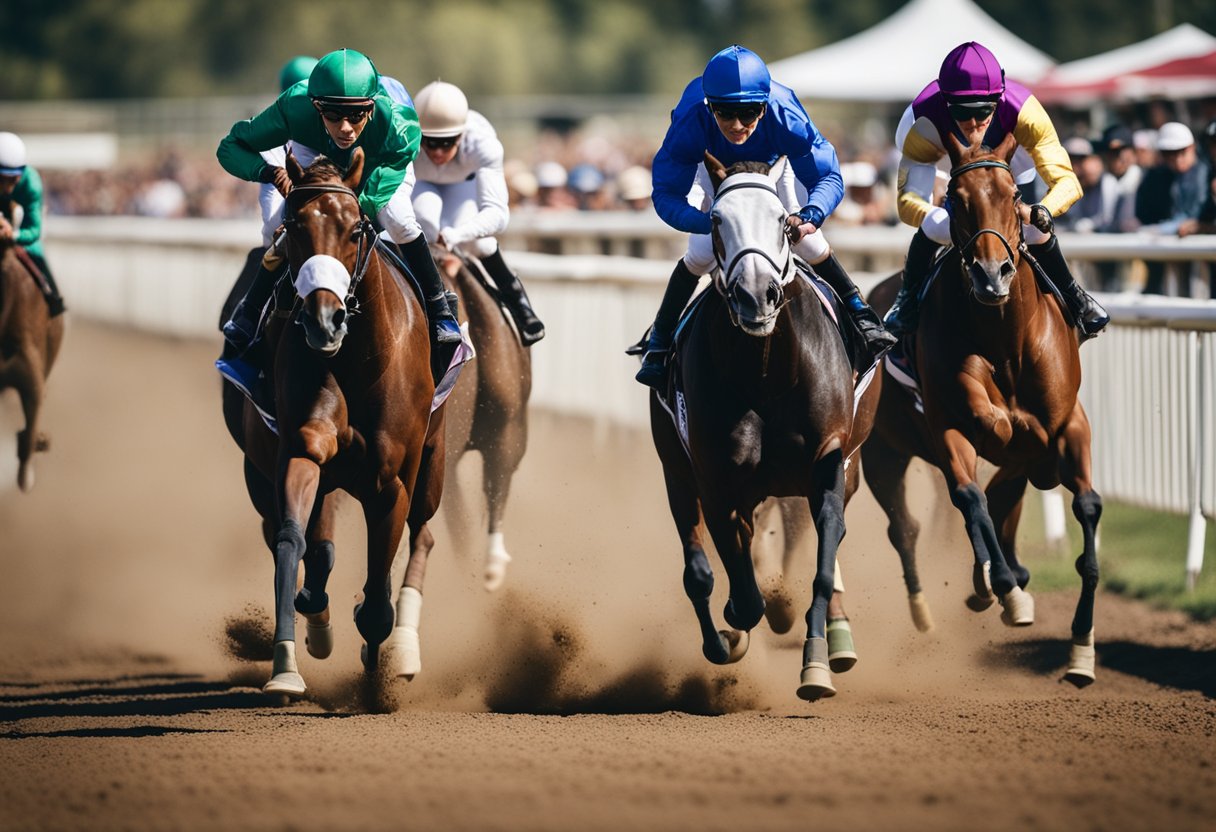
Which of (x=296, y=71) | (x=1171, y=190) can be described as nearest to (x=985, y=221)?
(x=296, y=71)

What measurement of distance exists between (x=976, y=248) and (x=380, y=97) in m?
2.35

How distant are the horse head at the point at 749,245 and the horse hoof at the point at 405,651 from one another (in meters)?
2.07

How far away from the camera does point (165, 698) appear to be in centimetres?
828

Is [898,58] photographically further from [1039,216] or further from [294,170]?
[294,170]

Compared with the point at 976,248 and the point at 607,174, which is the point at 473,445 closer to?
the point at 976,248

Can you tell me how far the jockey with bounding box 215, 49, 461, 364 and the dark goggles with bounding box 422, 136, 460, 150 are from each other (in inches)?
84.8

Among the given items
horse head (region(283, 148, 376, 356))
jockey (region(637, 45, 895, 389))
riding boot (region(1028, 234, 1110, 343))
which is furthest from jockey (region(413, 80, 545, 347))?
riding boot (region(1028, 234, 1110, 343))

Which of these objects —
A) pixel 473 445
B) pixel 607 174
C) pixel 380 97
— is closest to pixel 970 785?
pixel 380 97

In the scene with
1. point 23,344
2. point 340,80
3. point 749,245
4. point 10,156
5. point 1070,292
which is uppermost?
point 10,156

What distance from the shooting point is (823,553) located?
7195 mm

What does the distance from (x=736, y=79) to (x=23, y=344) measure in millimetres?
6219

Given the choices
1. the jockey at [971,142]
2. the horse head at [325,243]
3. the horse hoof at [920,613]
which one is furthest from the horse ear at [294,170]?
the horse hoof at [920,613]

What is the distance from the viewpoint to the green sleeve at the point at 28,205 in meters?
11.4

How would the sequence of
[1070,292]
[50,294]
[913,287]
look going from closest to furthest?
1. [1070,292]
2. [913,287]
3. [50,294]
